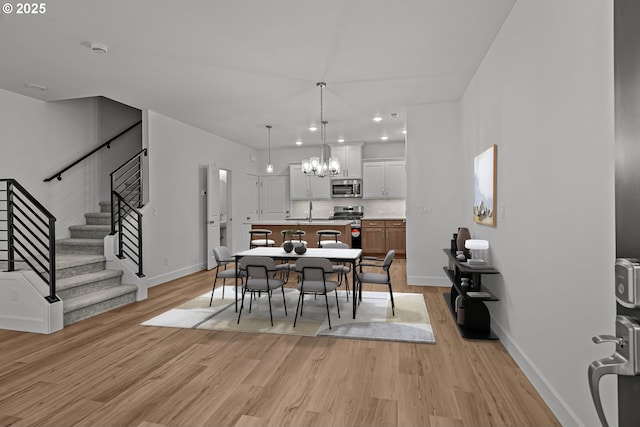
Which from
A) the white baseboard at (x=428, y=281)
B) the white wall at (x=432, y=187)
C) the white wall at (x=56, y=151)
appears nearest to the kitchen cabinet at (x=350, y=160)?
the white wall at (x=432, y=187)

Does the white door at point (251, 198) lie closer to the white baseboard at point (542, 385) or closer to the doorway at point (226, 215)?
the doorway at point (226, 215)

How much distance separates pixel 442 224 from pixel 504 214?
2456 millimetres

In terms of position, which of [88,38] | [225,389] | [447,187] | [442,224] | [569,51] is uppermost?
[88,38]

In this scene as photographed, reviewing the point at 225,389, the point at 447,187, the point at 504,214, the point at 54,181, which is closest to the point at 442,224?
the point at 447,187

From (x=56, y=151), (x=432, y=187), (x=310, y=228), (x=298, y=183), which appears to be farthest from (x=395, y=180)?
(x=56, y=151)

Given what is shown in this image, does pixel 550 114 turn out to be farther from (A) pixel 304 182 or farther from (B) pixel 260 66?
(A) pixel 304 182

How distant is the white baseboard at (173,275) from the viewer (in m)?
5.82

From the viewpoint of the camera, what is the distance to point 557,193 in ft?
7.02

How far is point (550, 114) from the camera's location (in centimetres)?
225

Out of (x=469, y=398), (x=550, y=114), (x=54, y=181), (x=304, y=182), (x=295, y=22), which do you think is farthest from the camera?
(x=304, y=182)

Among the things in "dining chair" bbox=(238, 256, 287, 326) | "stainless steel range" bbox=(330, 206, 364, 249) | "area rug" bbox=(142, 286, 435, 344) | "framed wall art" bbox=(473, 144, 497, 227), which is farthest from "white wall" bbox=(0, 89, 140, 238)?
"framed wall art" bbox=(473, 144, 497, 227)

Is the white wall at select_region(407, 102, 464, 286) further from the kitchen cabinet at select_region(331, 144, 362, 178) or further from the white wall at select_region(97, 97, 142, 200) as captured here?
the white wall at select_region(97, 97, 142, 200)

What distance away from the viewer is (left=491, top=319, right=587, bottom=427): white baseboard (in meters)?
2.02

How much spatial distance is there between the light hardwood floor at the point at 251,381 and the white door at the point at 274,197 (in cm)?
610
